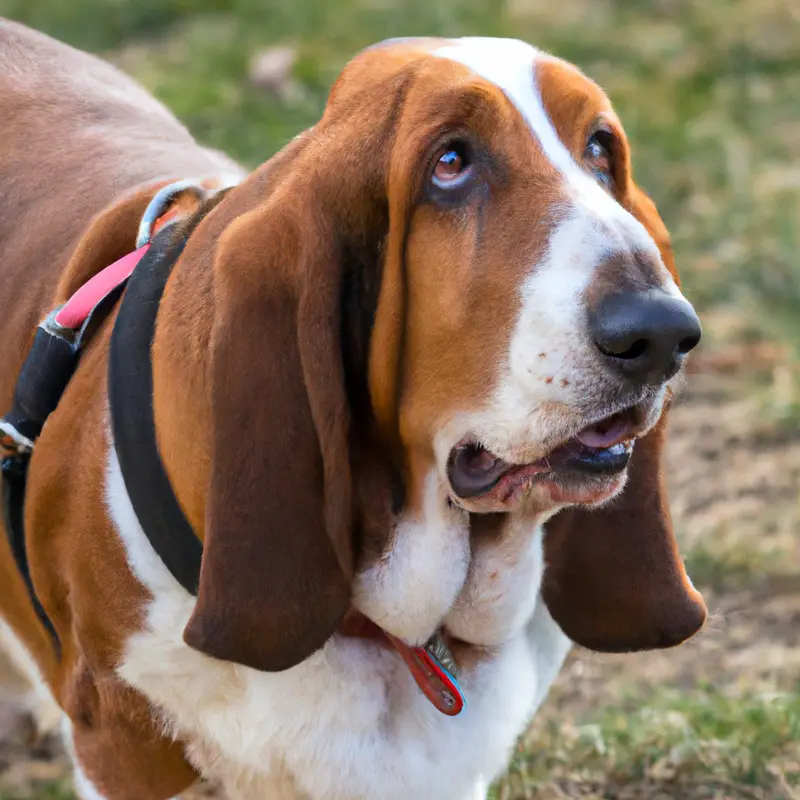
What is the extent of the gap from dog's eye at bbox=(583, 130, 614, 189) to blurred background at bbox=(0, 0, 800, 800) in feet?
5.60

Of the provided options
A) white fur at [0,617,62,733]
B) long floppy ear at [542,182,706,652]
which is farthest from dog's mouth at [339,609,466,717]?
white fur at [0,617,62,733]

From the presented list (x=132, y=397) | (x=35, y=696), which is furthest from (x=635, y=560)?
(x=35, y=696)

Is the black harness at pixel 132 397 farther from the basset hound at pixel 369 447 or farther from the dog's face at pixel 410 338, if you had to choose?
the dog's face at pixel 410 338

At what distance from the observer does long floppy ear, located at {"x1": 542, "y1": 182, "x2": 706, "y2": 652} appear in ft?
9.57

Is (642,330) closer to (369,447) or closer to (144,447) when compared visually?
(369,447)

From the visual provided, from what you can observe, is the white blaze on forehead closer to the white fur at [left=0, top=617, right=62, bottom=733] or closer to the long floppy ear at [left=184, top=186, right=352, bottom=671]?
the long floppy ear at [left=184, top=186, right=352, bottom=671]

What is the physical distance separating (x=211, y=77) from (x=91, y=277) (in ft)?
19.2

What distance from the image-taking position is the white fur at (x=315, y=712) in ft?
9.12

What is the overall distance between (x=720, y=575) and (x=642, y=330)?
2.71 metres

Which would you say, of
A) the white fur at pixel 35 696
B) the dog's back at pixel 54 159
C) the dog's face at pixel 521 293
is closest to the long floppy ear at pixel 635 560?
the dog's face at pixel 521 293

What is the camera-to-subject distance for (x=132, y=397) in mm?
2713

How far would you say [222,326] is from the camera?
8.15 feet

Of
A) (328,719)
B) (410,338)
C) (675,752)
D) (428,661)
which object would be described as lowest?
(675,752)

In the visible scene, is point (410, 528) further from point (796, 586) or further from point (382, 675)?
point (796, 586)
